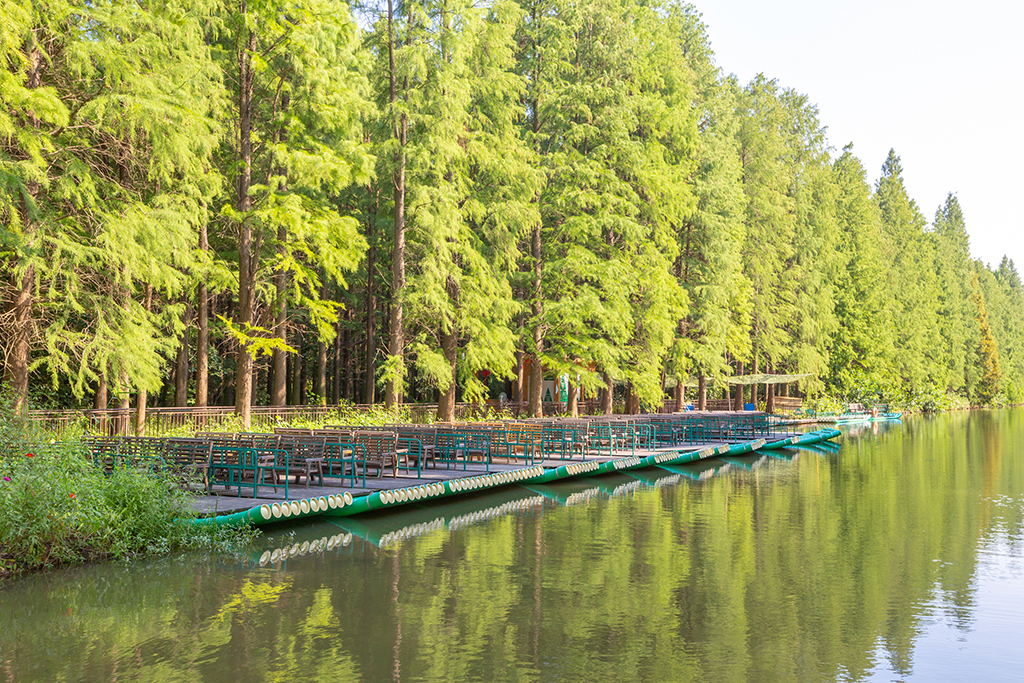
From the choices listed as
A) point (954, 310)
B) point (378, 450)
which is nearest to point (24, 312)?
point (378, 450)

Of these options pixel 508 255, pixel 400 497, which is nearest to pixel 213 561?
pixel 400 497

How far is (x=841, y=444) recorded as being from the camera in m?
40.7

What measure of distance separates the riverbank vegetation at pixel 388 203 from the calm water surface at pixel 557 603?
10.3 meters

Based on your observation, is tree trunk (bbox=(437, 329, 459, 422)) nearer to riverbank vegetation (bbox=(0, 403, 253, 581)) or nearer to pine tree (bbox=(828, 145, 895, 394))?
riverbank vegetation (bbox=(0, 403, 253, 581))

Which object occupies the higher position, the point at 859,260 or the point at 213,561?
the point at 859,260

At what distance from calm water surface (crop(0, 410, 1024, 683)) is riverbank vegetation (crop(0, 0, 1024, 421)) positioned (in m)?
10.3

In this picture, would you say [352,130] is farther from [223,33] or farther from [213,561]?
[213,561]

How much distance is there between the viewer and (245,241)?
28.1 meters

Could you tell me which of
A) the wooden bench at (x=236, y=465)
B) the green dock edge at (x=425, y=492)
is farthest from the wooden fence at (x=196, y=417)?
the green dock edge at (x=425, y=492)

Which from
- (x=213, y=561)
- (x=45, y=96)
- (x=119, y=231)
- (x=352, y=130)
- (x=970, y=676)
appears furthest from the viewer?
(x=352, y=130)

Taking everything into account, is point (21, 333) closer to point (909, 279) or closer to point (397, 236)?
point (397, 236)

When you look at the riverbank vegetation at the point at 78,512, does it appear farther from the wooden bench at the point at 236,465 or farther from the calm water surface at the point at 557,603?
the wooden bench at the point at 236,465

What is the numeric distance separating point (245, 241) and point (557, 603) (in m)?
20.2

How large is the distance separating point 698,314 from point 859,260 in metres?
29.0
